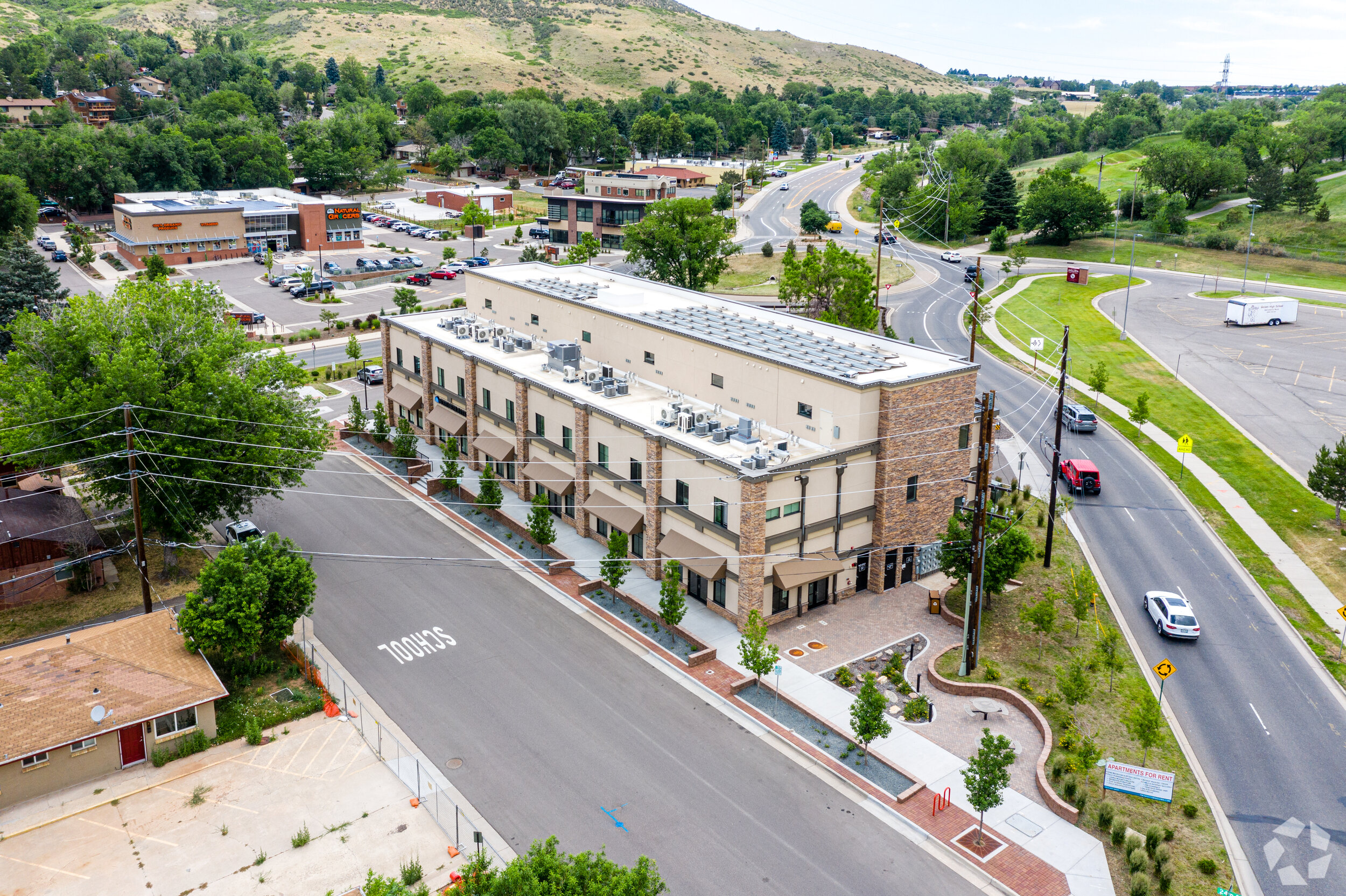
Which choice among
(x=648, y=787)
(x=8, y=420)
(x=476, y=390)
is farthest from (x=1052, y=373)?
(x=8, y=420)

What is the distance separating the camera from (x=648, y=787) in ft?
105

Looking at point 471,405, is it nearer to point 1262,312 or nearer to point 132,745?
point 132,745

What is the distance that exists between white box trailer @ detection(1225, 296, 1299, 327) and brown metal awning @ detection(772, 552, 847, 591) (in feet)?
212

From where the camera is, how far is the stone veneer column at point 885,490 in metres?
43.5

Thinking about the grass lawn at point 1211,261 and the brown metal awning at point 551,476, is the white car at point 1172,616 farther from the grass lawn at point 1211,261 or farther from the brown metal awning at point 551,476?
the grass lawn at point 1211,261

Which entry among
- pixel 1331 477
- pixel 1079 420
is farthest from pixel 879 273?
pixel 1331 477

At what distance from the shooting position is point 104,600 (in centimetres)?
4384

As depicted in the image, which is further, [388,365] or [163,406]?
[388,365]

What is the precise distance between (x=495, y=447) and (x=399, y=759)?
24921 millimetres

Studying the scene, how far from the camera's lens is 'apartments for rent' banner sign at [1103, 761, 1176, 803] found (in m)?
31.1

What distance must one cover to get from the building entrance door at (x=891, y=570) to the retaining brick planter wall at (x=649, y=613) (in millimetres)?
10545

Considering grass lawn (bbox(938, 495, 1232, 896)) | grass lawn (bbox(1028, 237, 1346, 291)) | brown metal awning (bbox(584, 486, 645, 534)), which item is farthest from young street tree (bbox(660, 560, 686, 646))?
grass lawn (bbox(1028, 237, 1346, 291))

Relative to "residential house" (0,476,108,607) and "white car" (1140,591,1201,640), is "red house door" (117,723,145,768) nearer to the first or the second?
"residential house" (0,476,108,607)

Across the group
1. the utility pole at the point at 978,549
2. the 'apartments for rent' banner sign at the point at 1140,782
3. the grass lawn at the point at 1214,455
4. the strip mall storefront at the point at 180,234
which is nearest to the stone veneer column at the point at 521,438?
the utility pole at the point at 978,549
